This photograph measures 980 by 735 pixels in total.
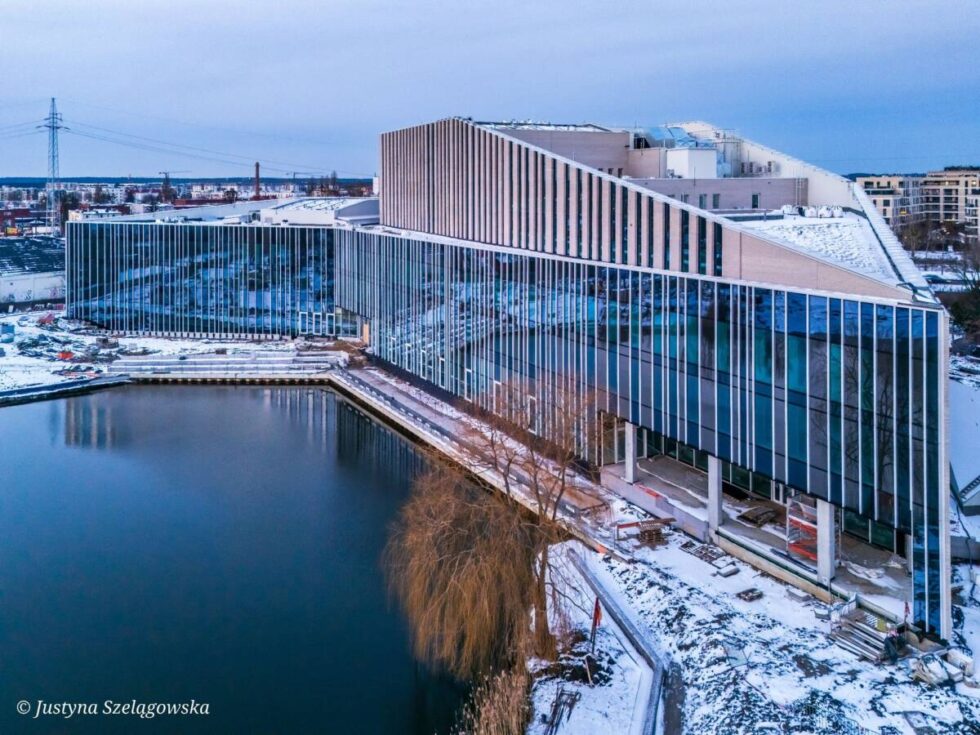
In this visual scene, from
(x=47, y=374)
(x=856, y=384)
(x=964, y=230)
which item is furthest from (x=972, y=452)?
(x=964, y=230)

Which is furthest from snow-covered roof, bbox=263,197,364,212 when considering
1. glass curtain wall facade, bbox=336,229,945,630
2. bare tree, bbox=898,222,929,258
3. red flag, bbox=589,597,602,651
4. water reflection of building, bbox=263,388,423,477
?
bare tree, bbox=898,222,929,258

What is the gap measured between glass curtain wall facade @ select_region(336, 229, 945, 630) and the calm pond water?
5.91m

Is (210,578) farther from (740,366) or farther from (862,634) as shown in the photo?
(862,634)

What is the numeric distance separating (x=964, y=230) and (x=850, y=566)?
73.7 m

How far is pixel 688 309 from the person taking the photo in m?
21.5

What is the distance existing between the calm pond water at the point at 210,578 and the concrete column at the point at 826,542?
776 centimetres

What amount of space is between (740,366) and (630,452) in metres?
5.21

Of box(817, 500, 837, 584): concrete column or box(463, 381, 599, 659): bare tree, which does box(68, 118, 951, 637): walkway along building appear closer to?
box(817, 500, 837, 584): concrete column

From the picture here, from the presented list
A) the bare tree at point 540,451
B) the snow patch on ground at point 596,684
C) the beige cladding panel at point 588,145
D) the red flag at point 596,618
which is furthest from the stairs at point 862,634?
the beige cladding panel at point 588,145

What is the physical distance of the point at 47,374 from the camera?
4206 cm

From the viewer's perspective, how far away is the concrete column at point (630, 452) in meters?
24.1

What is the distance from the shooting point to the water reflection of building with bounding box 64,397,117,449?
105ft

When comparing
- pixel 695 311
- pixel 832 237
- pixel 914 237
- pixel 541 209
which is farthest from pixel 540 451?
pixel 914 237

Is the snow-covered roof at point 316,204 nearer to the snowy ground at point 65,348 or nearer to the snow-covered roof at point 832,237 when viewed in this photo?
the snowy ground at point 65,348
